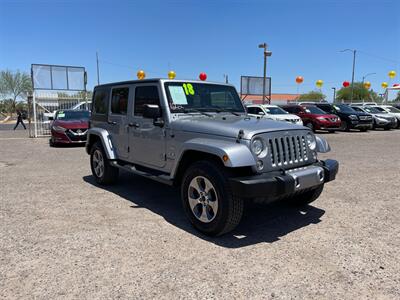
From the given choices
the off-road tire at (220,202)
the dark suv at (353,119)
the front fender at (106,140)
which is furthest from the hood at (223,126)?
the dark suv at (353,119)

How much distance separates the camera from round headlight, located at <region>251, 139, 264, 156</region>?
376 centimetres

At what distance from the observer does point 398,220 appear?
462 centimetres

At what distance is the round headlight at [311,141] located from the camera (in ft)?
14.6

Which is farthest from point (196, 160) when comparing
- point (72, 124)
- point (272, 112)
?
point (272, 112)

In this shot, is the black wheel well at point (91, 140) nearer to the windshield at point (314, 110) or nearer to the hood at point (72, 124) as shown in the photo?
the hood at point (72, 124)

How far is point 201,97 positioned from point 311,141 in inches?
68.3

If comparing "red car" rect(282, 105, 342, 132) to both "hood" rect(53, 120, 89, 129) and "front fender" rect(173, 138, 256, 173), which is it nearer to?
"hood" rect(53, 120, 89, 129)

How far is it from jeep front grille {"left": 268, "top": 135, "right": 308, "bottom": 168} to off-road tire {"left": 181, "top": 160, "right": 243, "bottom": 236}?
598 mm

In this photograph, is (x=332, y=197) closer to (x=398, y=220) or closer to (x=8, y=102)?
(x=398, y=220)

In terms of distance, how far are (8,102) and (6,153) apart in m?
58.8

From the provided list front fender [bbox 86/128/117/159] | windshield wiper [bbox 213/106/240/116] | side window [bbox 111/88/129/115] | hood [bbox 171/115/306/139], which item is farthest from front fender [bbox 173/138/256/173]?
front fender [bbox 86/128/117/159]

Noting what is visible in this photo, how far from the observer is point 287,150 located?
407 centimetres

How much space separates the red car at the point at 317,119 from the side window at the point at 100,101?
13.9 meters

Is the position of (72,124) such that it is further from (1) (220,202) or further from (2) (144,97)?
(1) (220,202)
